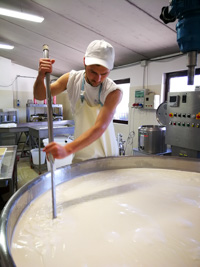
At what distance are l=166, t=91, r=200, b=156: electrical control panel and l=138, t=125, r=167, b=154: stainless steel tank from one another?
201mm

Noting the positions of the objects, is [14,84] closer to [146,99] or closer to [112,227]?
[146,99]

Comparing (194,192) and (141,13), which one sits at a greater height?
(141,13)

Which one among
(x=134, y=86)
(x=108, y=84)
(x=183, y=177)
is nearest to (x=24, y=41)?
(x=134, y=86)

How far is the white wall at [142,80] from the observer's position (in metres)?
3.33

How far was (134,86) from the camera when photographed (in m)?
4.09

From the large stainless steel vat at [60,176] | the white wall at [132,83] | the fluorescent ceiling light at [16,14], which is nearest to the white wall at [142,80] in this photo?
the white wall at [132,83]

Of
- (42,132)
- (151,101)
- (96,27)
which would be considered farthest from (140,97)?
(42,132)

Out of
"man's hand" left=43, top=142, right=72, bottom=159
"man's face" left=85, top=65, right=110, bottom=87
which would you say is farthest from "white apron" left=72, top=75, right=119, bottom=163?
"man's hand" left=43, top=142, right=72, bottom=159

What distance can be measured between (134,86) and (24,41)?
2.54 m

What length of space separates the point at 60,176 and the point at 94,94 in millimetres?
574

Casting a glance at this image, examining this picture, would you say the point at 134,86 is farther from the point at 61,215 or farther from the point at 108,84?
the point at 61,215

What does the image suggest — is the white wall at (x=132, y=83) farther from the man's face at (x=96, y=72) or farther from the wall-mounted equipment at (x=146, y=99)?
the man's face at (x=96, y=72)

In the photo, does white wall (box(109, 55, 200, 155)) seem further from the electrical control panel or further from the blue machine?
the blue machine

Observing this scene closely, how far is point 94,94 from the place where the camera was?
4.30 feet
